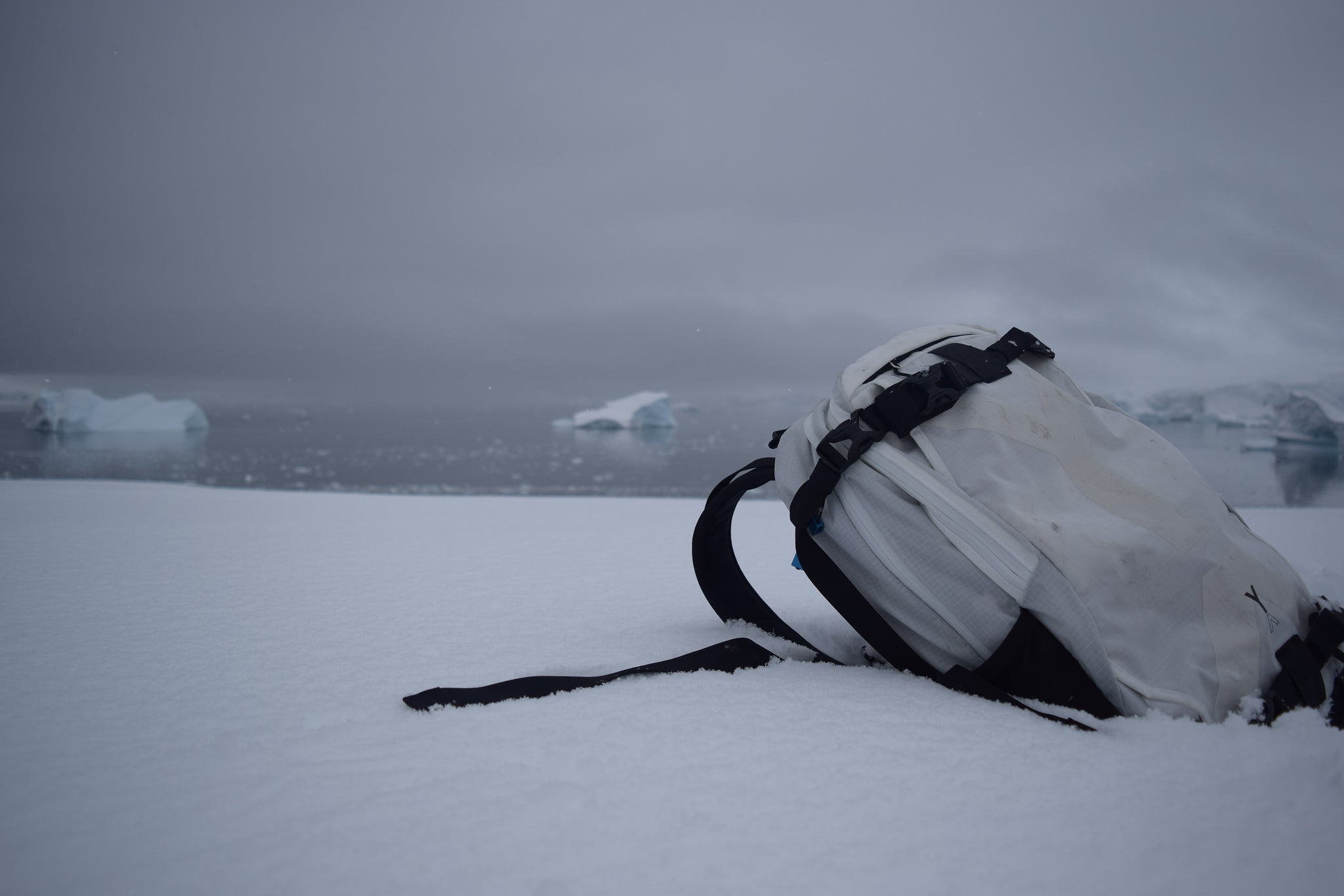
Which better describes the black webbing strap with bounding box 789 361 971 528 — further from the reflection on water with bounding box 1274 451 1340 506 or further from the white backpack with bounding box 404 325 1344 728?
the reflection on water with bounding box 1274 451 1340 506

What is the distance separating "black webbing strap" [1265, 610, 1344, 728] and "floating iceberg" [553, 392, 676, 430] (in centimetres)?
2259

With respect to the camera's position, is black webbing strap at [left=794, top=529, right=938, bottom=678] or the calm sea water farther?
the calm sea water

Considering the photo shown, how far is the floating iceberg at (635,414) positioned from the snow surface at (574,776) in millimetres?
22406

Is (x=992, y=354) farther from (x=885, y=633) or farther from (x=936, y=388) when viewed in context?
(x=885, y=633)

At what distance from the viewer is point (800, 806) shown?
0.65 m

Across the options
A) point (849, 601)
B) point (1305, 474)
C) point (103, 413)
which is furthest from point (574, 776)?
point (103, 413)

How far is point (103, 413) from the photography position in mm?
20500

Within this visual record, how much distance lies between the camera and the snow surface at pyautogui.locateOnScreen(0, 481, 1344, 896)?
56 centimetres

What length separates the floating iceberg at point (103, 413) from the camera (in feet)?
65.4

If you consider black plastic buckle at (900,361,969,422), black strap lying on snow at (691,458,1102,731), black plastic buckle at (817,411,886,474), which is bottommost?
black strap lying on snow at (691,458,1102,731)

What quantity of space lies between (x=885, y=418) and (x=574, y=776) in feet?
2.33

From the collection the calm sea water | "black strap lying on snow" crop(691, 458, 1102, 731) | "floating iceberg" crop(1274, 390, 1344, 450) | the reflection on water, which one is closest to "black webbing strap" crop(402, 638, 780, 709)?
"black strap lying on snow" crop(691, 458, 1102, 731)

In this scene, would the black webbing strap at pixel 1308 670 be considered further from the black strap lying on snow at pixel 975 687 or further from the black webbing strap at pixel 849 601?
the black webbing strap at pixel 849 601

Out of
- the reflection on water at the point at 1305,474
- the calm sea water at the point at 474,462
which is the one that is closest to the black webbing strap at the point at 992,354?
the calm sea water at the point at 474,462
